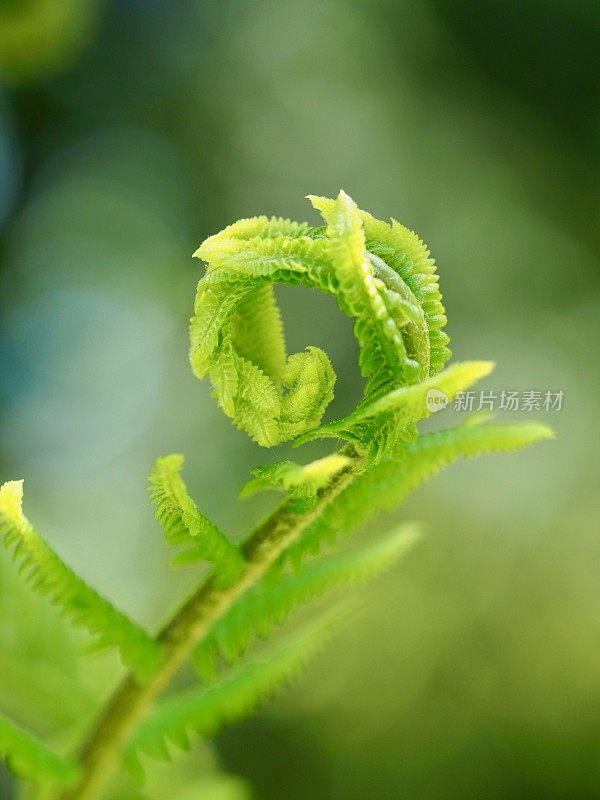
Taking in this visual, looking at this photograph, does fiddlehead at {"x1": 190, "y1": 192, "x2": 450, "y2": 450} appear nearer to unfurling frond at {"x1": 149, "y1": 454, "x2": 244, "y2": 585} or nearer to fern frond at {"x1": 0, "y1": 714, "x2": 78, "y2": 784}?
unfurling frond at {"x1": 149, "y1": 454, "x2": 244, "y2": 585}

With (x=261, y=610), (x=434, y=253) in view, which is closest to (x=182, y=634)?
(x=261, y=610)

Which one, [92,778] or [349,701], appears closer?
[92,778]

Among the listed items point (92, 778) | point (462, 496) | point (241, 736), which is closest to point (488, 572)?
point (462, 496)

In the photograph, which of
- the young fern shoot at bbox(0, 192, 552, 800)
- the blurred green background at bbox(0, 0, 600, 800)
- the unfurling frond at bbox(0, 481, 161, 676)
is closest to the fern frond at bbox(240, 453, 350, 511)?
the young fern shoot at bbox(0, 192, 552, 800)

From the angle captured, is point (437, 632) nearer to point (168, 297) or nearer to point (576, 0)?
point (168, 297)

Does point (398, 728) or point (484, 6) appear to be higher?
point (484, 6)

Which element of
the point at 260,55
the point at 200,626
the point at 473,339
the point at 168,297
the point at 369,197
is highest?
the point at 260,55

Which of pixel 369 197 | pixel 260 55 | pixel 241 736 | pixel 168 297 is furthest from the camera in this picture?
pixel 260 55

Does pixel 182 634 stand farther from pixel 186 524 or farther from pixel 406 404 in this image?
pixel 406 404
